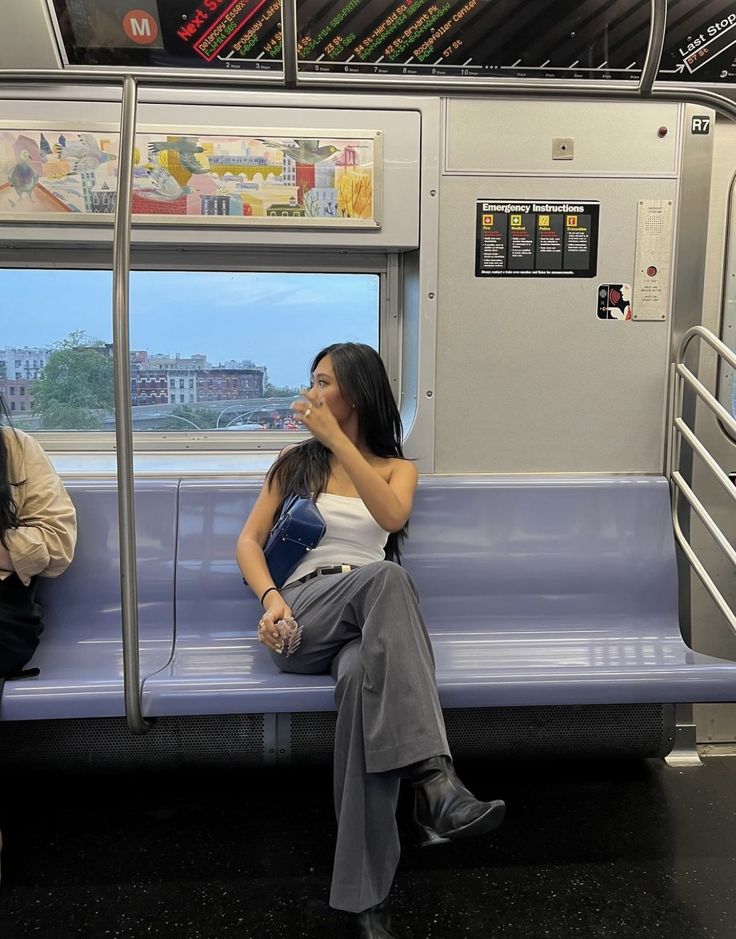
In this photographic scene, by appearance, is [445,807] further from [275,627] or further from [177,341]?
[177,341]

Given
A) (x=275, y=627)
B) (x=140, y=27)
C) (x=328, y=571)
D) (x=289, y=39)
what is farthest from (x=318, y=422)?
(x=140, y=27)

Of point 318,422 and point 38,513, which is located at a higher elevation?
point 318,422

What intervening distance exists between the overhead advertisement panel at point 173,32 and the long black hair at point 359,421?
1.12m

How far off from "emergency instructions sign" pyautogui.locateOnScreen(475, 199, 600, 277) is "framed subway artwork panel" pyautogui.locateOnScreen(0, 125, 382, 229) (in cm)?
41

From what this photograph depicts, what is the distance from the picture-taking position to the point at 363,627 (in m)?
1.97

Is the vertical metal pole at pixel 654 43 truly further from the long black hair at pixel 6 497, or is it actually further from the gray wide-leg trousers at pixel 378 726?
the long black hair at pixel 6 497

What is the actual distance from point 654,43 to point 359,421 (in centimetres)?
131

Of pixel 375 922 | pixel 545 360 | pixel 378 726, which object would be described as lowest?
pixel 375 922

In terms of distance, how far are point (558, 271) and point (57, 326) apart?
1952 millimetres

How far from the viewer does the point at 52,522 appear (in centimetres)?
230

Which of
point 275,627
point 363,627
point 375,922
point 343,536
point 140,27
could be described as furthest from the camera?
point 140,27

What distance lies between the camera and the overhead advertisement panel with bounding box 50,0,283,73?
101 inches

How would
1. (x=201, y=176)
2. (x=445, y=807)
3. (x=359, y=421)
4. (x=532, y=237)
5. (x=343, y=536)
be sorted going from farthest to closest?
(x=532, y=237), (x=201, y=176), (x=359, y=421), (x=343, y=536), (x=445, y=807)

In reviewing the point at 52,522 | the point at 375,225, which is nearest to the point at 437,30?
the point at 375,225
